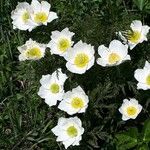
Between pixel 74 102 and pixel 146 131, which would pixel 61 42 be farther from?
pixel 146 131

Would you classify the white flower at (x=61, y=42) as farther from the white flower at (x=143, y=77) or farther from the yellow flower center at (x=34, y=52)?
the white flower at (x=143, y=77)

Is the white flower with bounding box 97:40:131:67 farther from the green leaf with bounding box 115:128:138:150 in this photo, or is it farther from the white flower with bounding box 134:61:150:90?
the green leaf with bounding box 115:128:138:150

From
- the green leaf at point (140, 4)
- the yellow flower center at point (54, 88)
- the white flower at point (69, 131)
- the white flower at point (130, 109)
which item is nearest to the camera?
the white flower at point (69, 131)

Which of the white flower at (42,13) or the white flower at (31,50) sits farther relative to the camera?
the white flower at (42,13)

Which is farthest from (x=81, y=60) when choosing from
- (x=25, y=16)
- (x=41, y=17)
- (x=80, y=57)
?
(x=25, y=16)

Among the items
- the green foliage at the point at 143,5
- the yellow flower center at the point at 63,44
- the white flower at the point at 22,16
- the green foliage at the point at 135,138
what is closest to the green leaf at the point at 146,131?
the green foliage at the point at 135,138

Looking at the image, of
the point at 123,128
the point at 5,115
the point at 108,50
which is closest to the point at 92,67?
the point at 108,50

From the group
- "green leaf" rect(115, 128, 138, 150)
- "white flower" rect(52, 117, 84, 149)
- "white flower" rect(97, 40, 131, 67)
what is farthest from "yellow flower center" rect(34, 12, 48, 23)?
"green leaf" rect(115, 128, 138, 150)
